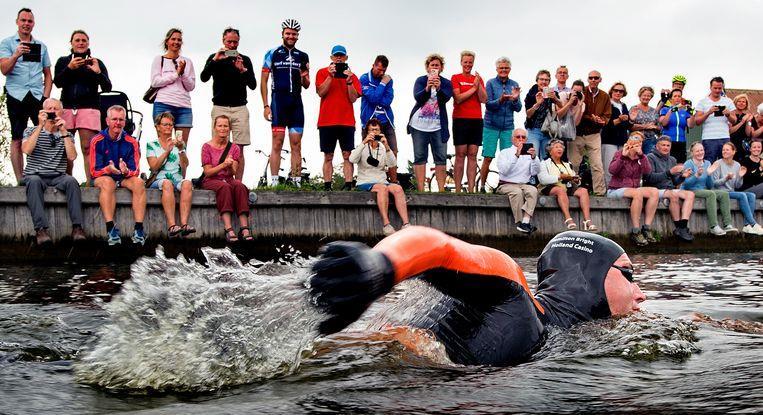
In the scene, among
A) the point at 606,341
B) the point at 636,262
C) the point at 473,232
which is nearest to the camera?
the point at 606,341

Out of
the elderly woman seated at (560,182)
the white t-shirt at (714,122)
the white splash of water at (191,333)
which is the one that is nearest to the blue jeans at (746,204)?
the white t-shirt at (714,122)

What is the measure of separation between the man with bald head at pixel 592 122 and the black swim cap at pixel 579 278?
10.8 metres

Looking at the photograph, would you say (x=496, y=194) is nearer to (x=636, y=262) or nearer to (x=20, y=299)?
(x=636, y=262)

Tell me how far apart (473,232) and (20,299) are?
8.48 meters

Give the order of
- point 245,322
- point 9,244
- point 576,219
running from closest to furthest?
point 245,322 → point 9,244 → point 576,219

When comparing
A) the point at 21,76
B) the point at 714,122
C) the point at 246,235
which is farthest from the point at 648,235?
the point at 21,76

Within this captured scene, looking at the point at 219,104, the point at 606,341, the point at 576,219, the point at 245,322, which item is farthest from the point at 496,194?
the point at 245,322

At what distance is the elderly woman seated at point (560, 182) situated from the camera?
46.2ft

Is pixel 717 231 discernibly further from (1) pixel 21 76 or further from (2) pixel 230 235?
(1) pixel 21 76

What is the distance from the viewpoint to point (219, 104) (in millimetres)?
12109

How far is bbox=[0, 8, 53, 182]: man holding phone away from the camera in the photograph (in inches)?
433

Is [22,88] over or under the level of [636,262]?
over

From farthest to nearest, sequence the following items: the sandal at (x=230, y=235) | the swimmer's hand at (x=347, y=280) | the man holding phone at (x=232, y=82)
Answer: the man holding phone at (x=232, y=82) → the sandal at (x=230, y=235) → the swimmer's hand at (x=347, y=280)

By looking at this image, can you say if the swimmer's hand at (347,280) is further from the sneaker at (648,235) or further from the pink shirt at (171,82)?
the sneaker at (648,235)
